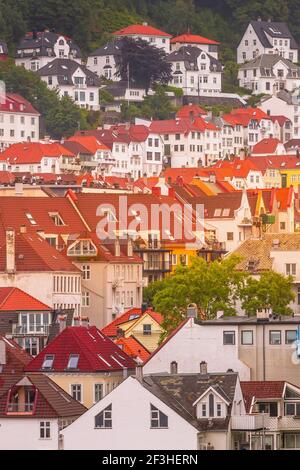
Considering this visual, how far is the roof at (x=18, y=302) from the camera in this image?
98.2 meters

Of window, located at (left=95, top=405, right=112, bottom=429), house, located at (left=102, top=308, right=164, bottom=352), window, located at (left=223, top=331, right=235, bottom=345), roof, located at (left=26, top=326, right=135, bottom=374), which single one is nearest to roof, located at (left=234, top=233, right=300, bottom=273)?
house, located at (left=102, top=308, right=164, bottom=352)

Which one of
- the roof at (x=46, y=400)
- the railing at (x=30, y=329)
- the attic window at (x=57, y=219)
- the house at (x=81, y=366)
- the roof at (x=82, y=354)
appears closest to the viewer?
the roof at (x=46, y=400)

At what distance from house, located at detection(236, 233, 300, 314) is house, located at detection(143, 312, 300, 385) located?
27.9 meters

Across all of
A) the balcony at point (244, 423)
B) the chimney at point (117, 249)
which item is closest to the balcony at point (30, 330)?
the chimney at point (117, 249)

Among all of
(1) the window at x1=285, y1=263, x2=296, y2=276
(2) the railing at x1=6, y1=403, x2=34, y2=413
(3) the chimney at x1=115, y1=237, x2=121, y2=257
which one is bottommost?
(2) the railing at x1=6, y1=403, x2=34, y2=413

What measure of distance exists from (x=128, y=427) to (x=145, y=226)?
219ft

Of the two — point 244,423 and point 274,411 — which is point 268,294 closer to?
point 274,411

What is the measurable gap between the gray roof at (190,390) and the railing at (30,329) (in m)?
23.9

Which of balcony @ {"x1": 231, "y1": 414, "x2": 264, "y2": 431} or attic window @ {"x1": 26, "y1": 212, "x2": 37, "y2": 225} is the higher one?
attic window @ {"x1": 26, "y1": 212, "x2": 37, "y2": 225}

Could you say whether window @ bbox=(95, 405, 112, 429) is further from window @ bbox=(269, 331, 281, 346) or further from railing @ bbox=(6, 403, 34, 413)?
window @ bbox=(269, 331, 281, 346)

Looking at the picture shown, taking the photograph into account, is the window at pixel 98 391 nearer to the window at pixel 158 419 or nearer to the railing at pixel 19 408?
the railing at pixel 19 408

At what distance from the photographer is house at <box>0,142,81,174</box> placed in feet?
636

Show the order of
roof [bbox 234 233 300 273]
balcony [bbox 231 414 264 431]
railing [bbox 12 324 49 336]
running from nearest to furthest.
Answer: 1. balcony [bbox 231 414 264 431]
2. railing [bbox 12 324 49 336]
3. roof [bbox 234 233 300 273]
